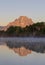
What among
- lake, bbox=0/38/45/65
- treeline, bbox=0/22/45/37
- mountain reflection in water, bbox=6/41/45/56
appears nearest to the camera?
lake, bbox=0/38/45/65

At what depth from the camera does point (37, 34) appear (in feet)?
227

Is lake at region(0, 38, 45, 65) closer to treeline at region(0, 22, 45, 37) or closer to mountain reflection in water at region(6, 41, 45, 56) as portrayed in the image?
mountain reflection in water at region(6, 41, 45, 56)

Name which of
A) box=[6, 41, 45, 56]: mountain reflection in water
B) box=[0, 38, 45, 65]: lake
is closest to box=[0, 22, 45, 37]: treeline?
box=[6, 41, 45, 56]: mountain reflection in water

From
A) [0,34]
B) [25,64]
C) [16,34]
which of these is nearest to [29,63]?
[25,64]

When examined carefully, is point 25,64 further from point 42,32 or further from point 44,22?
point 44,22

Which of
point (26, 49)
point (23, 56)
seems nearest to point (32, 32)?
point (26, 49)

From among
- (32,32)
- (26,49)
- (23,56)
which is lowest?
(23,56)

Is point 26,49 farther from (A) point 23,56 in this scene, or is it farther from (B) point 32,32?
(B) point 32,32

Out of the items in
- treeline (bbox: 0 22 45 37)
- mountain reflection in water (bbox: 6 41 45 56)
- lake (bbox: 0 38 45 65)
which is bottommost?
lake (bbox: 0 38 45 65)

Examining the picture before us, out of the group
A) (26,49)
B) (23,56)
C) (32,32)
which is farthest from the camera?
(32,32)

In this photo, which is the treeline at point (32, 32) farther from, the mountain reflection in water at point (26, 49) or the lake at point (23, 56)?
the lake at point (23, 56)

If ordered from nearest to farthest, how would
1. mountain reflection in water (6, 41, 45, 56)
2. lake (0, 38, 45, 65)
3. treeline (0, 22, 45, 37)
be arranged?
lake (0, 38, 45, 65), mountain reflection in water (6, 41, 45, 56), treeline (0, 22, 45, 37)

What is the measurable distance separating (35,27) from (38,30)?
5.26 m

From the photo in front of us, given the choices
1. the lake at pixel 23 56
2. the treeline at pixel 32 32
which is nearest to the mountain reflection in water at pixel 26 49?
the lake at pixel 23 56
